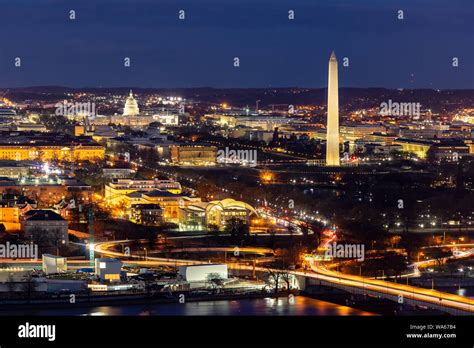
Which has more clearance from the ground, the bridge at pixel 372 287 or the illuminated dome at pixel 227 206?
the illuminated dome at pixel 227 206

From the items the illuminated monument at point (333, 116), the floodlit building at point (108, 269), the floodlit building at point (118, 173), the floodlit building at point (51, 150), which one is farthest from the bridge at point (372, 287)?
the floodlit building at point (51, 150)

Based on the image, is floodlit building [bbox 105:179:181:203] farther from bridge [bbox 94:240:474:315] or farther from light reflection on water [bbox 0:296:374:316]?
light reflection on water [bbox 0:296:374:316]

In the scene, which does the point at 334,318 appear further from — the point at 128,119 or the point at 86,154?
the point at 128,119

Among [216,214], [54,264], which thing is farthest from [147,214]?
[54,264]

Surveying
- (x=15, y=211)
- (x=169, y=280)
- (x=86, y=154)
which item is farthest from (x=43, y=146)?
(x=169, y=280)

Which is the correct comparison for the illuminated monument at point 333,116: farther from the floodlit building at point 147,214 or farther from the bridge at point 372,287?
the bridge at point 372,287

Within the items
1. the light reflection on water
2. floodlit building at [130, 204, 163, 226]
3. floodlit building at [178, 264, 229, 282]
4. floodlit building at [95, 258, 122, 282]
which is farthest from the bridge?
floodlit building at [130, 204, 163, 226]
